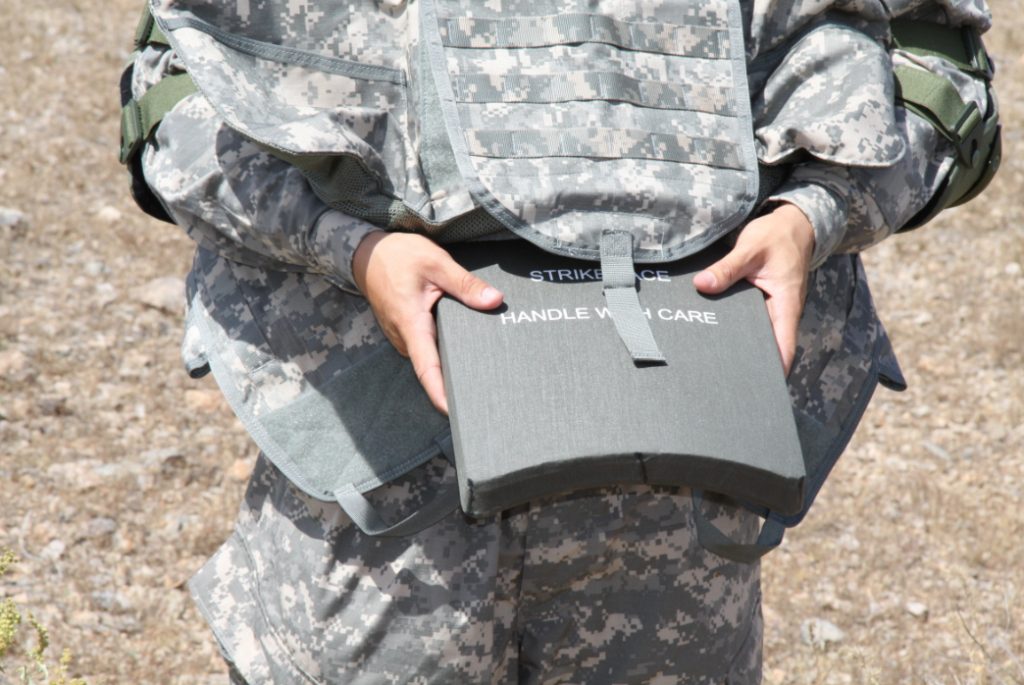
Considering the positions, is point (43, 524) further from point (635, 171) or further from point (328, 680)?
point (635, 171)

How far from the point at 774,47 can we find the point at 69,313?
313 centimetres

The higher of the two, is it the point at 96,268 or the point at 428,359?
the point at 428,359

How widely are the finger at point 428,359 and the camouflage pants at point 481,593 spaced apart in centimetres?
26

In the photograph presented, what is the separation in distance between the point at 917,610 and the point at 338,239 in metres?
2.54

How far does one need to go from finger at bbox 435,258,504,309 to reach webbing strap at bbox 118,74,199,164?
20.3 inches

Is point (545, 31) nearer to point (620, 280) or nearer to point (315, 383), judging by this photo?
point (620, 280)

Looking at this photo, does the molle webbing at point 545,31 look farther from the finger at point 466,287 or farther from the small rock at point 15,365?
the small rock at point 15,365

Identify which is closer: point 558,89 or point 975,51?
point 558,89

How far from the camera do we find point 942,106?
1508mm

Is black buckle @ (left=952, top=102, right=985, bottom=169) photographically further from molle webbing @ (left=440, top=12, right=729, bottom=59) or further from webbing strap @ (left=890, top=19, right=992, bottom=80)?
molle webbing @ (left=440, top=12, right=729, bottom=59)

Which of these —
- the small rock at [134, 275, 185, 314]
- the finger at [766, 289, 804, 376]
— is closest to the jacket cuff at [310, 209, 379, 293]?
the finger at [766, 289, 804, 376]

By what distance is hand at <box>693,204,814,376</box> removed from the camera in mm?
1329

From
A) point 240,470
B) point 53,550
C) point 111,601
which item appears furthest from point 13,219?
point 111,601

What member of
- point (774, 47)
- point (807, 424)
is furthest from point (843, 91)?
point (807, 424)
